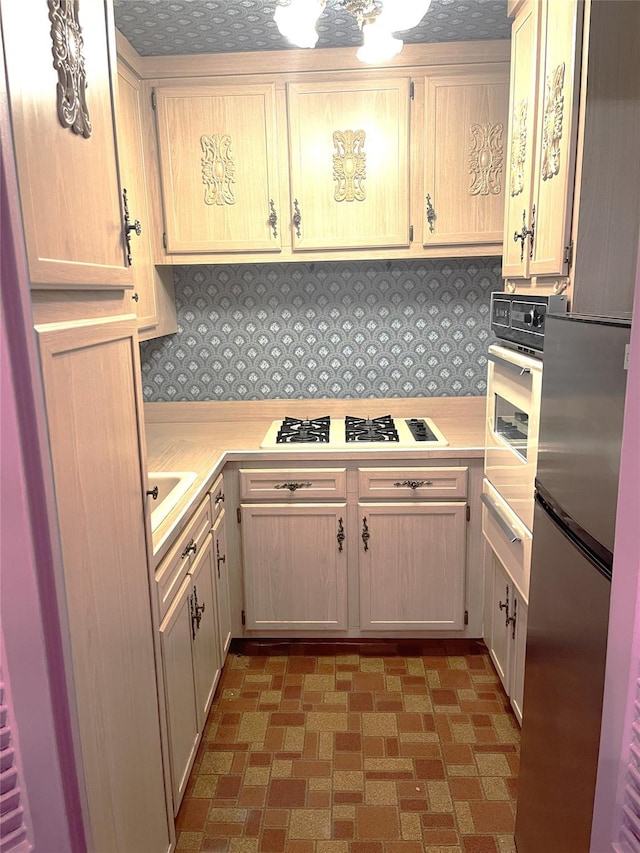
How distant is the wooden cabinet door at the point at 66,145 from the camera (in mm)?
908

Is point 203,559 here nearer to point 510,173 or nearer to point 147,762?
point 147,762

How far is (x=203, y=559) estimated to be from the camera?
2.18 meters

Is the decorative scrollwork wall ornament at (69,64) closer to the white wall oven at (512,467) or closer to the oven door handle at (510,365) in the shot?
the white wall oven at (512,467)

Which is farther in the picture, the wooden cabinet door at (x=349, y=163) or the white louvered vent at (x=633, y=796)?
the wooden cabinet door at (x=349, y=163)

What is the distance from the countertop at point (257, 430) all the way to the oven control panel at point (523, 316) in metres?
0.60

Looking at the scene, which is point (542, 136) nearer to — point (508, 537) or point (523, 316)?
point (523, 316)

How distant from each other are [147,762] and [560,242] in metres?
1.69

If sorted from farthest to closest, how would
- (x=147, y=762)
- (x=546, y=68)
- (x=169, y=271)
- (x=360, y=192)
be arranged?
(x=169, y=271), (x=360, y=192), (x=546, y=68), (x=147, y=762)

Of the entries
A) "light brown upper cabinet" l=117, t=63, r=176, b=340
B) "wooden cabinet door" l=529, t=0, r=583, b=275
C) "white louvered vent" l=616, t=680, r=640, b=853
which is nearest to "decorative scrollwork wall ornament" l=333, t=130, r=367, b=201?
"light brown upper cabinet" l=117, t=63, r=176, b=340

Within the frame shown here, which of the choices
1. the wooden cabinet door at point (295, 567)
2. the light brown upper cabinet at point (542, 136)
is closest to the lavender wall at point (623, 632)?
the light brown upper cabinet at point (542, 136)

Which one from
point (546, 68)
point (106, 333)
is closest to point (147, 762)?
point (106, 333)

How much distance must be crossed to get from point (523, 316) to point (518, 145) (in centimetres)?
62

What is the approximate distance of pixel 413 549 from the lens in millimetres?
2674

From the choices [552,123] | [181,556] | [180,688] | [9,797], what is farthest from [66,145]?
[180,688]
